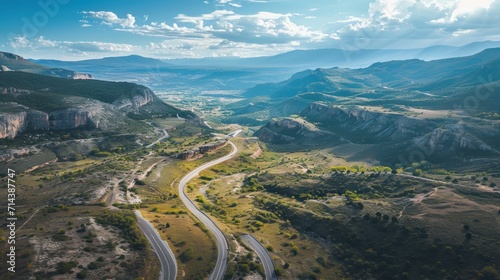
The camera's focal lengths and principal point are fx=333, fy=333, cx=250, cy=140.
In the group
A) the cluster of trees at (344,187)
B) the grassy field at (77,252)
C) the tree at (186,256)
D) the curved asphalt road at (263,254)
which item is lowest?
the cluster of trees at (344,187)

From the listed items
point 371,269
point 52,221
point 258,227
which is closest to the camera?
point 371,269

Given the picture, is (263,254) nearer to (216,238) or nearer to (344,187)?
(216,238)

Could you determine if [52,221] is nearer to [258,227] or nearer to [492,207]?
[258,227]

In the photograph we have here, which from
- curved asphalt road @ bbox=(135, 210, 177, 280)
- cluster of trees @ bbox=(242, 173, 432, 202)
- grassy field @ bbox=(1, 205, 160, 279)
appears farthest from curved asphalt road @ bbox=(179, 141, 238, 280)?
cluster of trees @ bbox=(242, 173, 432, 202)

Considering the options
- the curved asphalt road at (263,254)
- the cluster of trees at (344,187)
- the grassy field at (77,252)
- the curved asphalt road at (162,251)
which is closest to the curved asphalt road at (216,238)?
the curved asphalt road at (263,254)

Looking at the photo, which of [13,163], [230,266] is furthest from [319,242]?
[13,163]

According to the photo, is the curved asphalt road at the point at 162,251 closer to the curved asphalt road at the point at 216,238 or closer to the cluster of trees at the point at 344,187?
the curved asphalt road at the point at 216,238

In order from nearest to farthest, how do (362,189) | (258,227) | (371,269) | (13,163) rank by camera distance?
(371,269)
(258,227)
(362,189)
(13,163)
